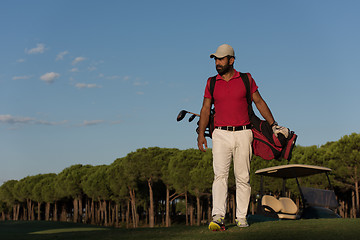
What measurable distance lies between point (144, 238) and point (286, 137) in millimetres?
2695

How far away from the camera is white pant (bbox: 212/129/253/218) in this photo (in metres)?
6.62

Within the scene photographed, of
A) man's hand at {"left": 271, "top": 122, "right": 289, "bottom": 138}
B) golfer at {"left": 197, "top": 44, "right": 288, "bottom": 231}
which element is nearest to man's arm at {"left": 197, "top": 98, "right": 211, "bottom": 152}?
golfer at {"left": 197, "top": 44, "right": 288, "bottom": 231}

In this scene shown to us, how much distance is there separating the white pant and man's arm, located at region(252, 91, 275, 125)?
410 mm

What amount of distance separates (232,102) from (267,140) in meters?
0.86

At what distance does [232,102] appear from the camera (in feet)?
22.0

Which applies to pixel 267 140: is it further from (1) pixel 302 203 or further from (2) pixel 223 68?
(1) pixel 302 203

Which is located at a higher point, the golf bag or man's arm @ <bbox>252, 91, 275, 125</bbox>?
man's arm @ <bbox>252, 91, 275, 125</bbox>

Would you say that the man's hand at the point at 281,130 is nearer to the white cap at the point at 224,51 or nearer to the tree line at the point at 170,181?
the white cap at the point at 224,51

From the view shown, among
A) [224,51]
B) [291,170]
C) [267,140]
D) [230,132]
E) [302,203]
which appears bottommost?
[302,203]

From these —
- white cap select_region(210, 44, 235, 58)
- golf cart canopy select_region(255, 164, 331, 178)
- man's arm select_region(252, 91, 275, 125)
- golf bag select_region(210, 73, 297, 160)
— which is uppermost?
white cap select_region(210, 44, 235, 58)

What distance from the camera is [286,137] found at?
681cm

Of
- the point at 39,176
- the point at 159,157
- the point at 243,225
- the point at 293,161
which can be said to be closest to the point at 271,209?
the point at 243,225

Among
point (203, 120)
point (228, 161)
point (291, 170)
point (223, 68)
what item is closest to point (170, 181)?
point (291, 170)

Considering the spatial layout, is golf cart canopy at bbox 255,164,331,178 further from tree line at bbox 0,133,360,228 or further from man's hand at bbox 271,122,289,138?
man's hand at bbox 271,122,289,138
